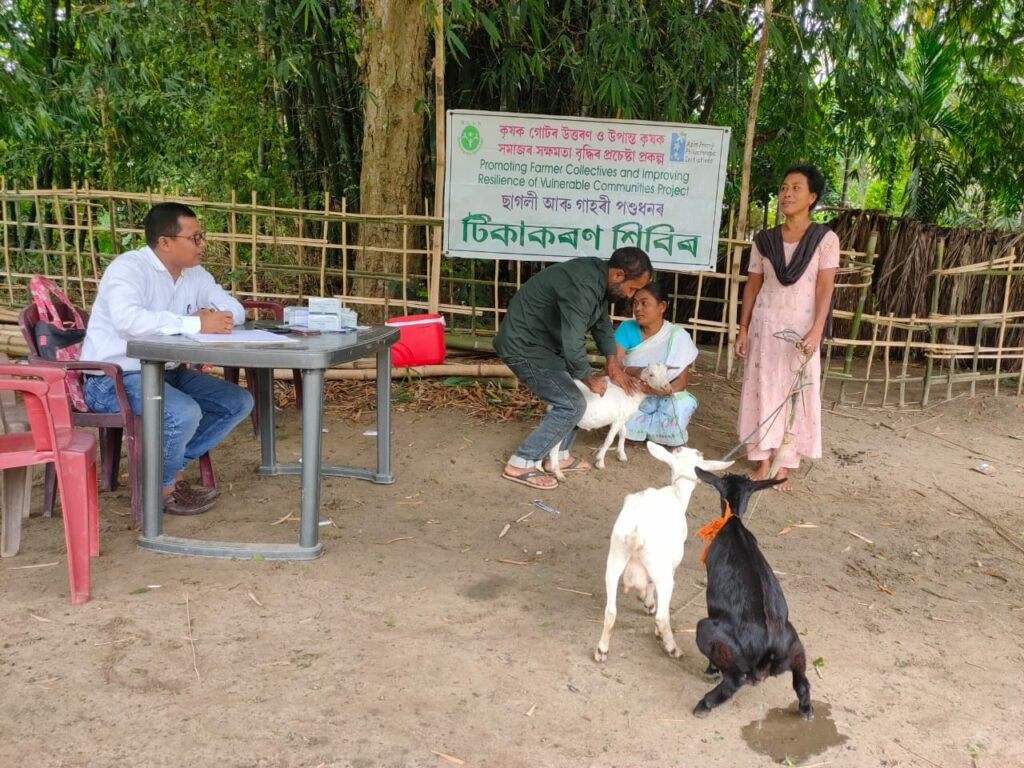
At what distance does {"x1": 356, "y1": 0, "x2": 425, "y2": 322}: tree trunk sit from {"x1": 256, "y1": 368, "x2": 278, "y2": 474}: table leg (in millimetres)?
1778

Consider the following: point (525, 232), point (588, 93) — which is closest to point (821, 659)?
point (525, 232)

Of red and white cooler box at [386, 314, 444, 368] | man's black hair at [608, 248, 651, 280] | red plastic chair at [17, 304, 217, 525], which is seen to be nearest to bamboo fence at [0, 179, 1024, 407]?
red and white cooler box at [386, 314, 444, 368]

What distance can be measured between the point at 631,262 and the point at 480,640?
2146 mm

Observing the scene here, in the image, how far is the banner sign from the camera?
5523 millimetres

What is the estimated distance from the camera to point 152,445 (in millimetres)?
3260

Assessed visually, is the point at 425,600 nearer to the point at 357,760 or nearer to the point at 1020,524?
the point at 357,760

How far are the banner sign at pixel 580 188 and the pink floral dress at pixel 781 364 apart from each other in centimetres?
114

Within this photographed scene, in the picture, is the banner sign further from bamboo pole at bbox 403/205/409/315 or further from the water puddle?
the water puddle

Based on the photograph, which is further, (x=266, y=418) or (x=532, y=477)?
(x=532, y=477)

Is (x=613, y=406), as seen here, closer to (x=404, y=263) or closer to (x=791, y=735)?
(x=404, y=263)

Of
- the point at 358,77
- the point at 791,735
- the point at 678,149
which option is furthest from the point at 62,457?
the point at 358,77

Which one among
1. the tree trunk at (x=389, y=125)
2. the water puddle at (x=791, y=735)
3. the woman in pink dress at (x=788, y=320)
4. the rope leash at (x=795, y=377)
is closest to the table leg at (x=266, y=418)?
the tree trunk at (x=389, y=125)

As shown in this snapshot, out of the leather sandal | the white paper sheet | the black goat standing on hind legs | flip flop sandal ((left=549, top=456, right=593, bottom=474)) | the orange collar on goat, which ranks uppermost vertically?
the white paper sheet

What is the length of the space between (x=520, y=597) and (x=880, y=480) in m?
2.75
